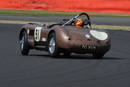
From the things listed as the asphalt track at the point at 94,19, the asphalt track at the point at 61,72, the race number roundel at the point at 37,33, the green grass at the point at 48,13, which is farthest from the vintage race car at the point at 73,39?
the green grass at the point at 48,13

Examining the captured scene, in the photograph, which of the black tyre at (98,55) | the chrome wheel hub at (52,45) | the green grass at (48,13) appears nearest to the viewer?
the chrome wheel hub at (52,45)

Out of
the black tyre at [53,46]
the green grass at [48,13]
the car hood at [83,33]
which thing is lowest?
the green grass at [48,13]

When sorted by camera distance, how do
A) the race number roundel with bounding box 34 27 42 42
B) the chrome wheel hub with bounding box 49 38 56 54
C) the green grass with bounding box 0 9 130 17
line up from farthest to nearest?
the green grass with bounding box 0 9 130 17, the race number roundel with bounding box 34 27 42 42, the chrome wheel hub with bounding box 49 38 56 54

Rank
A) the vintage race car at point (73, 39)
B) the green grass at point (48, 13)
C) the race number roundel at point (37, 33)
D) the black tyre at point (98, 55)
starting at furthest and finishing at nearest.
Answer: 1. the green grass at point (48, 13)
2. the race number roundel at point (37, 33)
3. the black tyre at point (98, 55)
4. the vintage race car at point (73, 39)

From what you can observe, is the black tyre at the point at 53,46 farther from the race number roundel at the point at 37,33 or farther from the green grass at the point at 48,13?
the green grass at the point at 48,13

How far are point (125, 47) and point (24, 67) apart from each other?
21.0ft

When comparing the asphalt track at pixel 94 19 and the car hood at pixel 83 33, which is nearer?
the car hood at pixel 83 33

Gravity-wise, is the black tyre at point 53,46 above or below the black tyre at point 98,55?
above

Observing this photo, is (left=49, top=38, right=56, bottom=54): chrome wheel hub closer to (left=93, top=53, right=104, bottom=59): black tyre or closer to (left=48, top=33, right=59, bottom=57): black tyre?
(left=48, top=33, right=59, bottom=57): black tyre

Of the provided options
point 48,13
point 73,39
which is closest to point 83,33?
point 73,39

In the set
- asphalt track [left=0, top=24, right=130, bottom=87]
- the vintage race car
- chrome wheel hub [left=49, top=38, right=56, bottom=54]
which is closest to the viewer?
asphalt track [left=0, top=24, right=130, bottom=87]

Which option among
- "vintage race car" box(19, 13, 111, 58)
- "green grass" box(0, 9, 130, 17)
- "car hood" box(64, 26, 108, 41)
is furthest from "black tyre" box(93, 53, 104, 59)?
"green grass" box(0, 9, 130, 17)

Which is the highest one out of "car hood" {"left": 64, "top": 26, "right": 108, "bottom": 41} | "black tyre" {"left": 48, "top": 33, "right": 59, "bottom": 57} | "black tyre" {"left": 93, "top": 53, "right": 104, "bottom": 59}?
"car hood" {"left": 64, "top": 26, "right": 108, "bottom": 41}

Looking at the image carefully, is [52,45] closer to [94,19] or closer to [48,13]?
[94,19]
